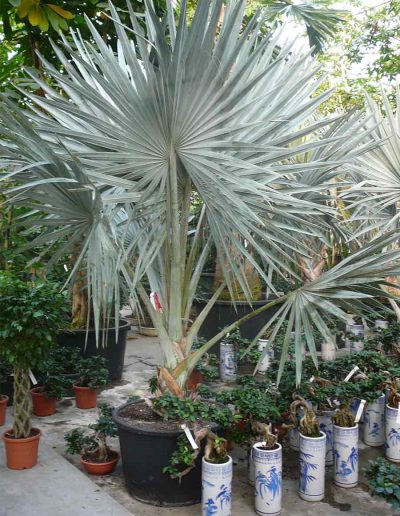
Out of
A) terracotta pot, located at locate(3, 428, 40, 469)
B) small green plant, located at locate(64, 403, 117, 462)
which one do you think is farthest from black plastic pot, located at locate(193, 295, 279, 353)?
terracotta pot, located at locate(3, 428, 40, 469)

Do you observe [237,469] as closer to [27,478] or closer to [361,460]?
[361,460]

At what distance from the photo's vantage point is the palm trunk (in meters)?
3.65

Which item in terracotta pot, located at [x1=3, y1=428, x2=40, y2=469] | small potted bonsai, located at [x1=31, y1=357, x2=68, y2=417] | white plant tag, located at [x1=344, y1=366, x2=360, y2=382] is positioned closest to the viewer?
terracotta pot, located at [x1=3, y1=428, x2=40, y2=469]

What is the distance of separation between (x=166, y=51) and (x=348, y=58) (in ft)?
28.9

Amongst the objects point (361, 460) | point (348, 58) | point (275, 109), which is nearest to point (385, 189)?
point (275, 109)

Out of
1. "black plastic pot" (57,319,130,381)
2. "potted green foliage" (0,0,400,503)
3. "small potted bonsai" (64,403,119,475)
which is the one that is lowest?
"small potted bonsai" (64,403,119,475)

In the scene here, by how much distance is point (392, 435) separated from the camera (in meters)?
3.93

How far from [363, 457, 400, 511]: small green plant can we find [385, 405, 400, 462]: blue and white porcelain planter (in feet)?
2.99

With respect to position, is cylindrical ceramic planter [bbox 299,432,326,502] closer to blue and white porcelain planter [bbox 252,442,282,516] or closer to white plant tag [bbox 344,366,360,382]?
blue and white porcelain planter [bbox 252,442,282,516]

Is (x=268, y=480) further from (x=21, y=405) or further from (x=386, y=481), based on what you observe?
(x=21, y=405)

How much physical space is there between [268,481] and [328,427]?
0.88 metres

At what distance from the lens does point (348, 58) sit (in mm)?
10484

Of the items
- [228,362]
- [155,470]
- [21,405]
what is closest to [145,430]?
[155,470]

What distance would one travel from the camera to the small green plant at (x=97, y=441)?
370 centimetres
